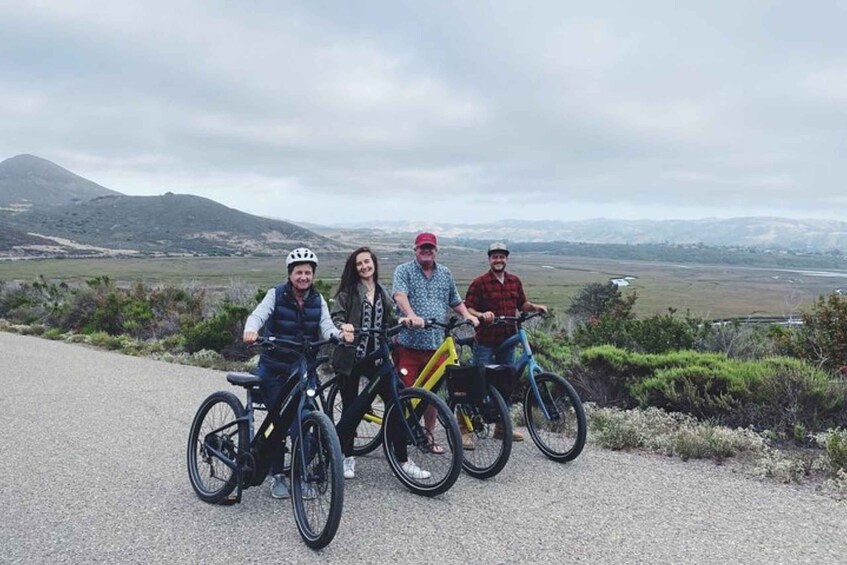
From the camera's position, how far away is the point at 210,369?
425 inches

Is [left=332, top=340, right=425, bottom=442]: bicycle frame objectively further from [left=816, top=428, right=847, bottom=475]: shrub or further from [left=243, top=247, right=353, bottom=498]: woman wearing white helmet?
[left=816, top=428, right=847, bottom=475]: shrub

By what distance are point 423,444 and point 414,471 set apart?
23 cm

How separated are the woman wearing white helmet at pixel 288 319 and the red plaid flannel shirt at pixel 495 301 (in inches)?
66.8

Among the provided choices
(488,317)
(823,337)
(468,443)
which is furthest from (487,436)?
(823,337)

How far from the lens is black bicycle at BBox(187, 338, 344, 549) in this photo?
152 inches

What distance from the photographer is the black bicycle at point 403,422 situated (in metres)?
4.64

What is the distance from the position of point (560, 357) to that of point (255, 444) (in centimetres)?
545

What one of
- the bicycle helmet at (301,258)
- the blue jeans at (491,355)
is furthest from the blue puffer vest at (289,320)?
the blue jeans at (491,355)

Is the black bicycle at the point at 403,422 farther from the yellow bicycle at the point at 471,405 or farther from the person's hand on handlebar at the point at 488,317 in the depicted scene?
the person's hand on handlebar at the point at 488,317

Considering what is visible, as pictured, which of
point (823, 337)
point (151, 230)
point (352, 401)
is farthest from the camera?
point (151, 230)

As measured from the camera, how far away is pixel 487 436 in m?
5.35

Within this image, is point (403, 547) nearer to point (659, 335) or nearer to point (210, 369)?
point (659, 335)

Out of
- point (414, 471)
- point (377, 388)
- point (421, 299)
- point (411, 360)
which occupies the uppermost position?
point (421, 299)

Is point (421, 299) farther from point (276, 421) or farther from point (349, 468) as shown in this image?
point (276, 421)
